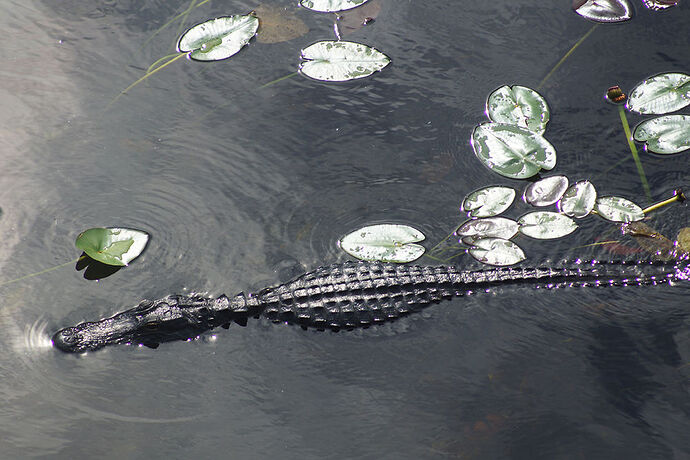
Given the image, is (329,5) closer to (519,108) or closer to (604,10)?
(519,108)

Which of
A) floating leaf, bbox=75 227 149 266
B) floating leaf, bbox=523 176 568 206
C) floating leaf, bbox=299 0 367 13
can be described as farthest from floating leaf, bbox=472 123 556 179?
floating leaf, bbox=75 227 149 266

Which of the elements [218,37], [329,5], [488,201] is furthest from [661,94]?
[218,37]

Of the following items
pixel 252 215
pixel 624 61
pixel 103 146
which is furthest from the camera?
pixel 624 61

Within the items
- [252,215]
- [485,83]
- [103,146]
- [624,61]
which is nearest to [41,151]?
[103,146]

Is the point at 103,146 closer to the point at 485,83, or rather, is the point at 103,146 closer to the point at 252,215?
the point at 252,215

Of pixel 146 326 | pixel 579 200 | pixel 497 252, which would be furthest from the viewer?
pixel 579 200

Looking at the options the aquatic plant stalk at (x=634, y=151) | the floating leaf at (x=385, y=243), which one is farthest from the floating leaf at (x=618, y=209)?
the floating leaf at (x=385, y=243)

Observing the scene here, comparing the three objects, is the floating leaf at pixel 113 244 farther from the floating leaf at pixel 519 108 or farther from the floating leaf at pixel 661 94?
the floating leaf at pixel 661 94
